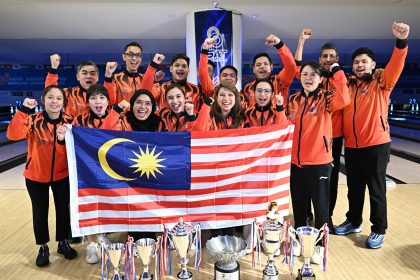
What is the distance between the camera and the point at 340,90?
2627mm

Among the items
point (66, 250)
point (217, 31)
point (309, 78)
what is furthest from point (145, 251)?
point (217, 31)

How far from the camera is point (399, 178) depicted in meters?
4.96

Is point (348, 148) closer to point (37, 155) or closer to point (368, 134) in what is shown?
point (368, 134)

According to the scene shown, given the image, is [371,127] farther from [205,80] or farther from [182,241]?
[182,241]

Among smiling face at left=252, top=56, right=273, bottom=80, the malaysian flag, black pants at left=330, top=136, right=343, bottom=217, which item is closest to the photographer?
the malaysian flag

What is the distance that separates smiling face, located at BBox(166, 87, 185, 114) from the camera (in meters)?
2.67

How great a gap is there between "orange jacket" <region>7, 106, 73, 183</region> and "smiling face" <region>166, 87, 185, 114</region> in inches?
28.5

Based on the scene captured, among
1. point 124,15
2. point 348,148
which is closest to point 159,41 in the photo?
point 124,15

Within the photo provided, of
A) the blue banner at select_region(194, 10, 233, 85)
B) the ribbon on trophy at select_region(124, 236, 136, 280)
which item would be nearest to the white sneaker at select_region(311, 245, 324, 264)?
the ribbon on trophy at select_region(124, 236, 136, 280)

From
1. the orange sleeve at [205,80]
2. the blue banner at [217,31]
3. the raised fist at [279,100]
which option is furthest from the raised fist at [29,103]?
the blue banner at [217,31]

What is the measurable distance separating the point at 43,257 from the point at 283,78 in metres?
2.26

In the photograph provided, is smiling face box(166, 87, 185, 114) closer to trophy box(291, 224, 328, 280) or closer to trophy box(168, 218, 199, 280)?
trophy box(168, 218, 199, 280)

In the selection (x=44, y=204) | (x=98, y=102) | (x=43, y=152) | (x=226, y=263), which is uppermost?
→ (x=98, y=102)

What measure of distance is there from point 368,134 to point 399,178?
102 inches
